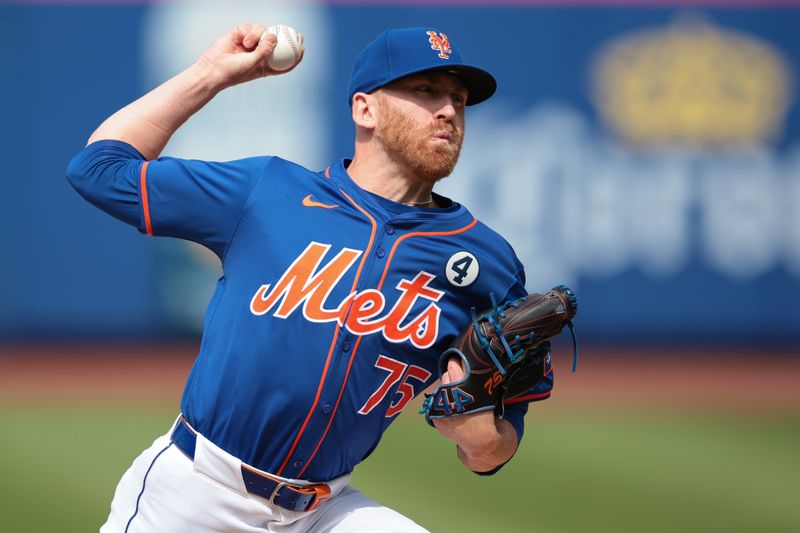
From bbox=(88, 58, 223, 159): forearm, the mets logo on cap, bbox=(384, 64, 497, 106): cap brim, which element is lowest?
bbox=(88, 58, 223, 159): forearm

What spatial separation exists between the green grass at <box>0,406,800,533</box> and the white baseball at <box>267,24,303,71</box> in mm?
2944

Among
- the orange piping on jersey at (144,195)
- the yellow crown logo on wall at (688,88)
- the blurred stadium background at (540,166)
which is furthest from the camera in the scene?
the yellow crown logo on wall at (688,88)

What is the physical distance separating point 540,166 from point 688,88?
179 centimetres

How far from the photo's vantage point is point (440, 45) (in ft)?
10.2


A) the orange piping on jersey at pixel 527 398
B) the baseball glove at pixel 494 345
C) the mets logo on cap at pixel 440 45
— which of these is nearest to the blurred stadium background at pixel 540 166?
the orange piping on jersey at pixel 527 398

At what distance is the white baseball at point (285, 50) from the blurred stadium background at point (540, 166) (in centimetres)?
646

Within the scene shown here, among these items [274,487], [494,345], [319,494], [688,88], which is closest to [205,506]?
[274,487]

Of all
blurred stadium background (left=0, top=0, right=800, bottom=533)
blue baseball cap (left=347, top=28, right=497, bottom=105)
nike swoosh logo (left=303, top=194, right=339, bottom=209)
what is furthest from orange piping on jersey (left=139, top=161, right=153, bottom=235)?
blurred stadium background (left=0, top=0, right=800, bottom=533)

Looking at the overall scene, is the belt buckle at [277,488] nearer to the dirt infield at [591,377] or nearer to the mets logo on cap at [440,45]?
the mets logo on cap at [440,45]

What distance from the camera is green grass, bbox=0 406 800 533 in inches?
217

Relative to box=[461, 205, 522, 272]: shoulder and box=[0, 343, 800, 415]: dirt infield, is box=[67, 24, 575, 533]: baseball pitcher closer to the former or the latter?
box=[461, 205, 522, 272]: shoulder

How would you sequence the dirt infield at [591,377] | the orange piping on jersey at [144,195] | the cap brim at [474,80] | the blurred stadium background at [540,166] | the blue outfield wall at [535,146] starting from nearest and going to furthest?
the orange piping on jersey at [144,195] → the cap brim at [474,80] → the dirt infield at [591,377] → the blurred stadium background at [540,166] → the blue outfield wall at [535,146]

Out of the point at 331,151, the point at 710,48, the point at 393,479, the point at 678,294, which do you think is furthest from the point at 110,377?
the point at 710,48

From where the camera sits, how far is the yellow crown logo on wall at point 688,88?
36.9ft
